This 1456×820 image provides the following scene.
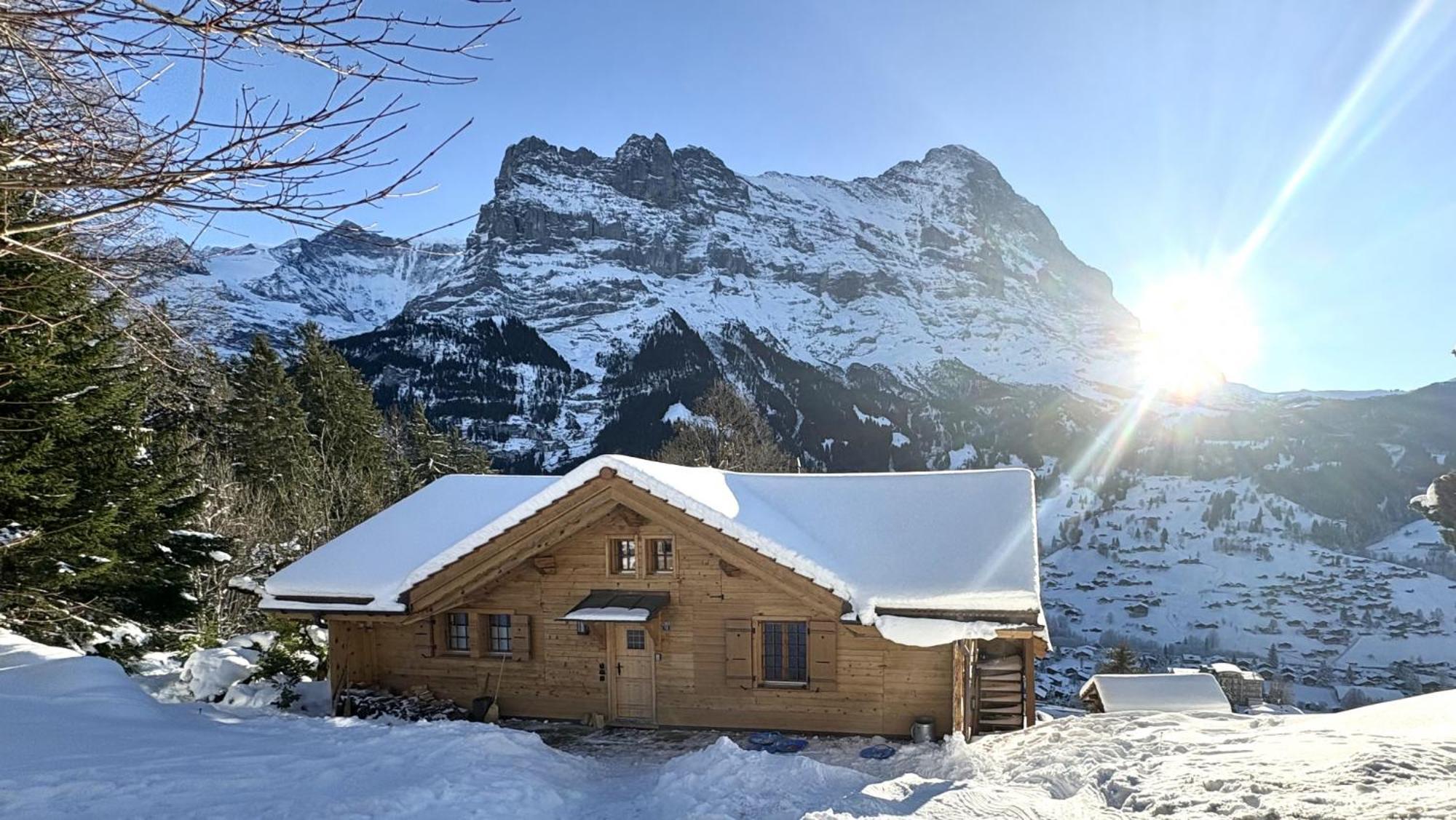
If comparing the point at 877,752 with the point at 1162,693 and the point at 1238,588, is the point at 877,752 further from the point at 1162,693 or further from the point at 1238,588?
the point at 1238,588

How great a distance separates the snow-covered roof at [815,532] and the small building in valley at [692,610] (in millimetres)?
49

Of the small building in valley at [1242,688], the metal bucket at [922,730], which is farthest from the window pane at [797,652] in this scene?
the small building in valley at [1242,688]

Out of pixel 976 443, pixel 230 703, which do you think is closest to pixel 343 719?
pixel 230 703

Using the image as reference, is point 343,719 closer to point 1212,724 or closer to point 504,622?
point 504,622

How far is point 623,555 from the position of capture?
14.8 m

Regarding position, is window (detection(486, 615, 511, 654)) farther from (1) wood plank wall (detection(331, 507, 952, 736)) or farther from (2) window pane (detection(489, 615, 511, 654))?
(1) wood plank wall (detection(331, 507, 952, 736))

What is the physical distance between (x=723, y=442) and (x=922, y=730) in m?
25.8

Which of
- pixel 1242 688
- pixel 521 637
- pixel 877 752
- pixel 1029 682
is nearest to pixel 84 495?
pixel 521 637

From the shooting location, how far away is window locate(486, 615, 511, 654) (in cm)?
1498

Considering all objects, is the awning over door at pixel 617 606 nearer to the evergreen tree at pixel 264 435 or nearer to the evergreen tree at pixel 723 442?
the evergreen tree at pixel 723 442

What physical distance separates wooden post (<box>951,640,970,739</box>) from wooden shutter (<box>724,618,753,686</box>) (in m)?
3.64

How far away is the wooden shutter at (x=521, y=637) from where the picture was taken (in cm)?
1473

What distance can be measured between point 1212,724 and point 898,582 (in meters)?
5.85

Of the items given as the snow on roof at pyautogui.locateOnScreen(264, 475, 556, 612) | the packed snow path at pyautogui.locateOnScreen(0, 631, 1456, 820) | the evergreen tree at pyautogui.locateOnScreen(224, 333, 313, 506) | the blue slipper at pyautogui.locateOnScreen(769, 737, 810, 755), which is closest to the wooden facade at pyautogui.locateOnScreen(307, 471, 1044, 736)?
the snow on roof at pyautogui.locateOnScreen(264, 475, 556, 612)
